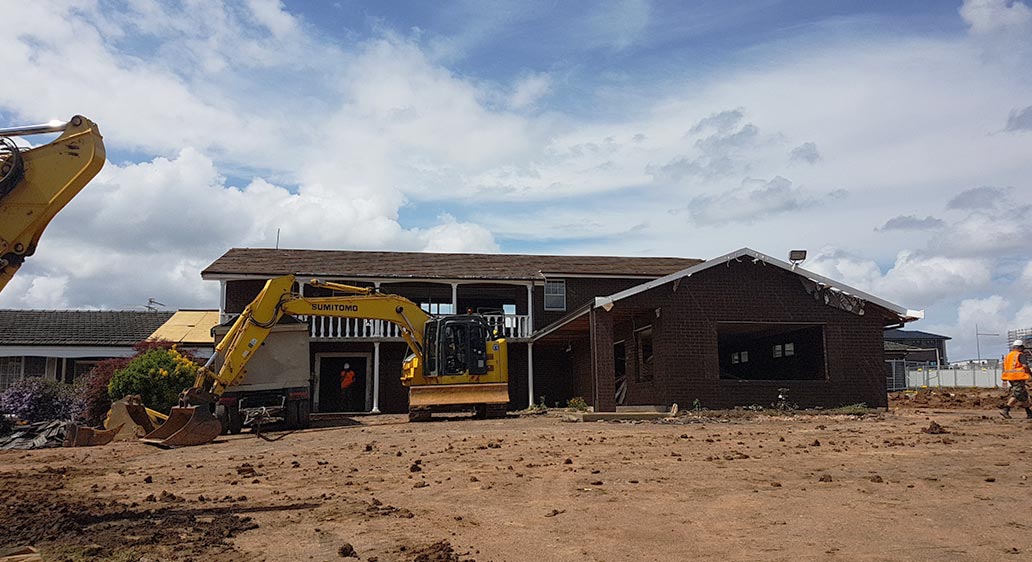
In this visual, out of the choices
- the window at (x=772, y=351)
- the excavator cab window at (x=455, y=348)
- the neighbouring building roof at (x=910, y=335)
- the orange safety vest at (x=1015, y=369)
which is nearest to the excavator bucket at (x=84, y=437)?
the excavator cab window at (x=455, y=348)

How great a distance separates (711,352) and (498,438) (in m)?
8.75

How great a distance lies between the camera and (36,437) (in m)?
16.8

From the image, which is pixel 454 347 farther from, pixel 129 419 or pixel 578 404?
pixel 129 419

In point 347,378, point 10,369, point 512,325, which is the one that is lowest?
point 347,378

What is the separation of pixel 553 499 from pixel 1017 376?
40.5 ft

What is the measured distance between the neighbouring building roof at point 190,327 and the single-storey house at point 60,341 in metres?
0.63

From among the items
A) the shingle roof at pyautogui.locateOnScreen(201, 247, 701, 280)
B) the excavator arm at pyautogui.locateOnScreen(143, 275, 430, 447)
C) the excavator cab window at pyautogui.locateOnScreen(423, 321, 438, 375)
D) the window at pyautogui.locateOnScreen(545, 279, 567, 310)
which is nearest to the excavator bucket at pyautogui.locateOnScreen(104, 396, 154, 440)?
the excavator arm at pyautogui.locateOnScreen(143, 275, 430, 447)

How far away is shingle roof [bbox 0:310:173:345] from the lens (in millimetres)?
29484

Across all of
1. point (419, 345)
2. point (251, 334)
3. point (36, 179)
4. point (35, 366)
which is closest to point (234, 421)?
point (251, 334)

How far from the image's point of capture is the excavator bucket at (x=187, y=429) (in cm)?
1495

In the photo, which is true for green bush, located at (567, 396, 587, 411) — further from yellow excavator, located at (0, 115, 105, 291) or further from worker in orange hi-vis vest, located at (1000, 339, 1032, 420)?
yellow excavator, located at (0, 115, 105, 291)

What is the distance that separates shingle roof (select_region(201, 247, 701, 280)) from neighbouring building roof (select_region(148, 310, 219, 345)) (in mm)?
3725

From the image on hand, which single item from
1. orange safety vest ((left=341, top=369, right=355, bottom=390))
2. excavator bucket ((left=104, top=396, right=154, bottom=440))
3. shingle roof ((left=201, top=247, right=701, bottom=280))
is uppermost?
shingle roof ((left=201, top=247, right=701, bottom=280))

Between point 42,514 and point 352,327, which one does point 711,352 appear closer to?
point 352,327
